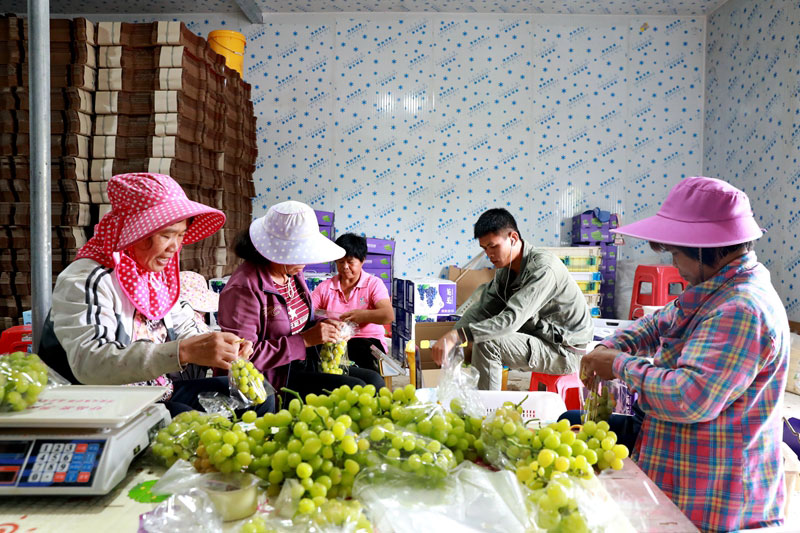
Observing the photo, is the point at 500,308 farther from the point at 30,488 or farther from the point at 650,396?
the point at 30,488


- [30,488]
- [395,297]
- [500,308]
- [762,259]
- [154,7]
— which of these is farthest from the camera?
[154,7]

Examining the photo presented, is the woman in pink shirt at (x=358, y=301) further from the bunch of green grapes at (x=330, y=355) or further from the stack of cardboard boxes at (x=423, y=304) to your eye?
the stack of cardboard boxes at (x=423, y=304)

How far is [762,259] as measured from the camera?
5789mm

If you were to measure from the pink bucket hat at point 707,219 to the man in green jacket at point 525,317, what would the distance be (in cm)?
147

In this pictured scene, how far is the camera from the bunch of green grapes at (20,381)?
107cm

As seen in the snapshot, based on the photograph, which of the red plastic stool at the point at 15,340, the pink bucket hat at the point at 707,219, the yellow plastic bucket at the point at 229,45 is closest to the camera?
the pink bucket hat at the point at 707,219

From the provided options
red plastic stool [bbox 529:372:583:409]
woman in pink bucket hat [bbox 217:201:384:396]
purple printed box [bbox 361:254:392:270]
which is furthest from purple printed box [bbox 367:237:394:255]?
woman in pink bucket hat [bbox 217:201:384:396]

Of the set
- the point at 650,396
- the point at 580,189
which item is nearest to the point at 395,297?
the point at 580,189

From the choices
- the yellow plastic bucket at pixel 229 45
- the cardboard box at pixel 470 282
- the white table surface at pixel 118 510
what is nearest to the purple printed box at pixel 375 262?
the cardboard box at pixel 470 282

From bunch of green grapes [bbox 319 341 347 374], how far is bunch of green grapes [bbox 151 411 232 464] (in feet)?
5.10

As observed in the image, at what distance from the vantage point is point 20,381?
1.08 m

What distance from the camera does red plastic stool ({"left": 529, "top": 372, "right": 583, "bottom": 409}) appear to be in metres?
3.22

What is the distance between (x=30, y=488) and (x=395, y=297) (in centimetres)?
410

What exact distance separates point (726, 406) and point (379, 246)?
392cm
